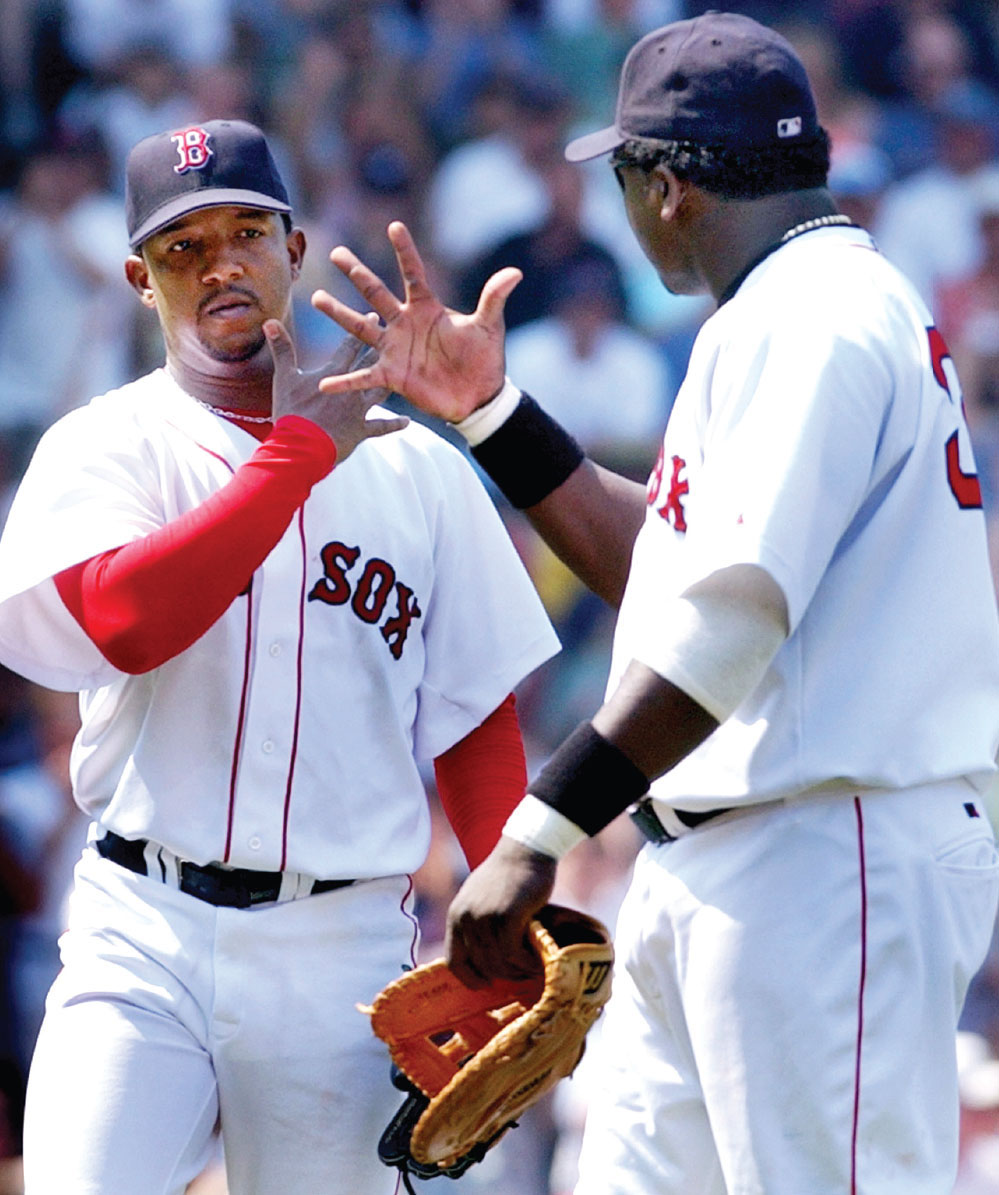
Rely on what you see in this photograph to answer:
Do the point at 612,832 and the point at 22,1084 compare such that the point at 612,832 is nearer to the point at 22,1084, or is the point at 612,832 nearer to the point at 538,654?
the point at 22,1084

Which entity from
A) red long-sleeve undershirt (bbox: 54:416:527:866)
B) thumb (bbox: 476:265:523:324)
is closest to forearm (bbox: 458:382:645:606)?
thumb (bbox: 476:265:523:324)

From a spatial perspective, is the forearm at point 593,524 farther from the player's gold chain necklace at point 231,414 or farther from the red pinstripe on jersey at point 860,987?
the red pinstripe on jersey at point 860,987

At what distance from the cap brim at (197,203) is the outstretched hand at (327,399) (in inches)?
7.9

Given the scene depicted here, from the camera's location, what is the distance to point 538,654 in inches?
118

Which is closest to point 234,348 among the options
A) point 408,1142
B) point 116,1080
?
point 116,1080

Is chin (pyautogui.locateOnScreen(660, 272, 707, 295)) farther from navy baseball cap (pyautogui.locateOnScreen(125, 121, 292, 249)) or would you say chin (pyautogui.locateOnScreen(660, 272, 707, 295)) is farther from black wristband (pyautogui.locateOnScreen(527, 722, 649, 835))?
black wristband (pyautogui.locateOnScreen(527, 722, 649, 835))

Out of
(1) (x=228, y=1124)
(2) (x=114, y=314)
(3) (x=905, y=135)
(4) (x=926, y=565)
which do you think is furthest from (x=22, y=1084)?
(3) (x=905, y=135)

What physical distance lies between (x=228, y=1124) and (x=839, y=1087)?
2.90ft

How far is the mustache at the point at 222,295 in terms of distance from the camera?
2.80 metres

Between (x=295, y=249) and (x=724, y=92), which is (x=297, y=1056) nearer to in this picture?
(x=295, y=249)

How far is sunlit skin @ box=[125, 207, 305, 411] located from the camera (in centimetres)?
281

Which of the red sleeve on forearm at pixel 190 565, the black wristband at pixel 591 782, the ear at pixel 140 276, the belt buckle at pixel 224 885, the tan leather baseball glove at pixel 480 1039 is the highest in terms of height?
the ear at pixel 140 276

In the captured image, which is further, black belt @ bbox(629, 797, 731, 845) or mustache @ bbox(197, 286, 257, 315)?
mustache @ bbox(197, 286, 257, 315)

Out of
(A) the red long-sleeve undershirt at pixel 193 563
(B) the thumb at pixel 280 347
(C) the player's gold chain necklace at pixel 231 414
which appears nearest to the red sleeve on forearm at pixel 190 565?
(A) the red long-sleeve undershirt at pixel 193 563
